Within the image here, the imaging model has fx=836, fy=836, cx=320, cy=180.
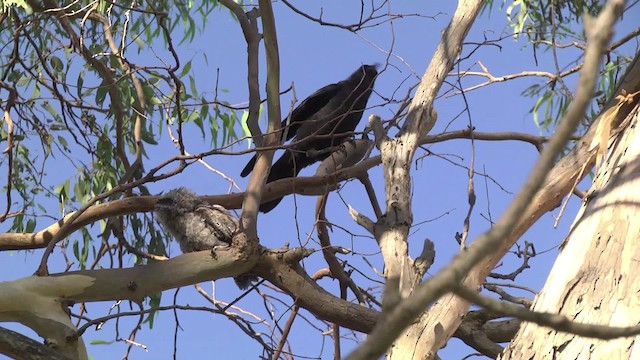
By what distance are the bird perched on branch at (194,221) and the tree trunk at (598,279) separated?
146 centimetres

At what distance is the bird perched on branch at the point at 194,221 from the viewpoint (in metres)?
2.98

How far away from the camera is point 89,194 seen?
4.36 m

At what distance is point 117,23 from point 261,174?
1.87 m

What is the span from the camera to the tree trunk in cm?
149

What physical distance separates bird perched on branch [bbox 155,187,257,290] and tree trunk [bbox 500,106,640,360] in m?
1.46

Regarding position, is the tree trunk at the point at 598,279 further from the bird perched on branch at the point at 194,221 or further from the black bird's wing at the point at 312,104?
the black bird's wing at the point at 312,104

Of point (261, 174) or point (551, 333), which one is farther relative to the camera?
point (261, 174)

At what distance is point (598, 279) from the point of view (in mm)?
1556

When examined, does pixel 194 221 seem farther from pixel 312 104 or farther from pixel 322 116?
pixel 312 104

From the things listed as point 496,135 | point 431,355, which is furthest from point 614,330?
point 496,135

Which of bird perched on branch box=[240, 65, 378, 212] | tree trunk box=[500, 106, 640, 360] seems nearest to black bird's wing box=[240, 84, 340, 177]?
bird perched on branch box=[240, 65, 378, 212]

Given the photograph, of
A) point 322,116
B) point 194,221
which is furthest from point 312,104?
point 194,221

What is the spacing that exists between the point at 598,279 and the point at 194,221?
1797 millimetres

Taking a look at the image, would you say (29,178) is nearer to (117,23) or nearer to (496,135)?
(117,23)
